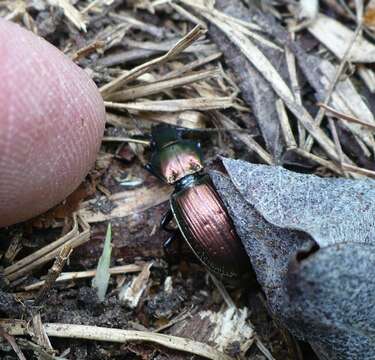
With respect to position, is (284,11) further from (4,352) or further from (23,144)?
(4,352)

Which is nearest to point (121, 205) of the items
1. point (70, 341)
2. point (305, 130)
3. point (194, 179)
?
point (194, 179)

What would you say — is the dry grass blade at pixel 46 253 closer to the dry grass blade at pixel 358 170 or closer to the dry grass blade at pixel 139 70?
the dry grass blade at pixel 139 70

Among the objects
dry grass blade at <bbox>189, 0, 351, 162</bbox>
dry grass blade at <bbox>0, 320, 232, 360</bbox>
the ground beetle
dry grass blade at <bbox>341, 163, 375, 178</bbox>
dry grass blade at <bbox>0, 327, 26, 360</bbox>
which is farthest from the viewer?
dry grass blade at <bbox>189, 0, 351, 162</bbox>

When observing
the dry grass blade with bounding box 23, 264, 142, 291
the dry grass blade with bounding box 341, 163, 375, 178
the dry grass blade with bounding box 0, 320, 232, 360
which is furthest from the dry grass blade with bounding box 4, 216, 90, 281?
the dry grass blade with bounding box 341, 163, 375, 178

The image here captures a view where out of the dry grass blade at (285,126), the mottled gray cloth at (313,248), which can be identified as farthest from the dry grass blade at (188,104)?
the mottled gray cloth at (313,248)

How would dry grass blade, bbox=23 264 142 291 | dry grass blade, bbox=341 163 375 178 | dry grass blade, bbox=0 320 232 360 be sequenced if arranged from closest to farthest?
dry grass blade, bbox=0 320 232 360, dry grass blade, bbox=23 264 142 291, dry grass blade, bbox=341 163 375 178

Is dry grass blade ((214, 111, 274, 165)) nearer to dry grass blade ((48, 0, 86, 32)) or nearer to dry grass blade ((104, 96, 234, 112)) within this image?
dry grass blade ((104, 96, 234, 112))
